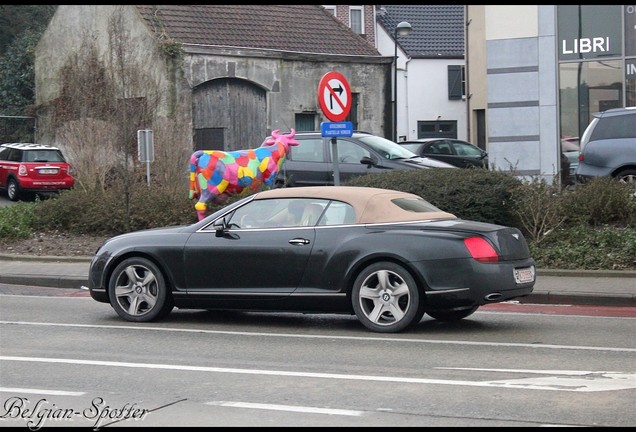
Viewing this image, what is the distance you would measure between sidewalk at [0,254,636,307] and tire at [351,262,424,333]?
3.37 metres

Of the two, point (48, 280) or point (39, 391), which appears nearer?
point (39, 391)

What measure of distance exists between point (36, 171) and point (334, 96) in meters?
18.1

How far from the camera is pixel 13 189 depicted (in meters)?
32.1

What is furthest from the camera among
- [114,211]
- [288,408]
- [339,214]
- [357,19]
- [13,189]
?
[357,19]

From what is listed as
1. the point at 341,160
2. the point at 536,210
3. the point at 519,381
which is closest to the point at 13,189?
the point at 341,160

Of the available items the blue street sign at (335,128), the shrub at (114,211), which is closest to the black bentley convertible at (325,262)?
the blue street sign at (335,128)

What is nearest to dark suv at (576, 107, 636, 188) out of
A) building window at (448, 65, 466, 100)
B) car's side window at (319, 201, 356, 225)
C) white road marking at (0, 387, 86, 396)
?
car's side window at (319, 201, 356, 225)

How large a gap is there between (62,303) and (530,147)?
42.2 ft

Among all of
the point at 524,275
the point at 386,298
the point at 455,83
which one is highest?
the point at 455,83

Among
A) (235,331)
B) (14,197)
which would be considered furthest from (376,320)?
(14,197)

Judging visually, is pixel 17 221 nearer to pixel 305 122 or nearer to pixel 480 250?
pixel 480 250

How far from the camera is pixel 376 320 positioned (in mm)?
10742

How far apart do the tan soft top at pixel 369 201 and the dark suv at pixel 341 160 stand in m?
8.18

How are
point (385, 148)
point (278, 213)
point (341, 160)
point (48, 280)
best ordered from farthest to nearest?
point (385, 148)
point (341, 160)
point (48, 280)
point (278, 213)
